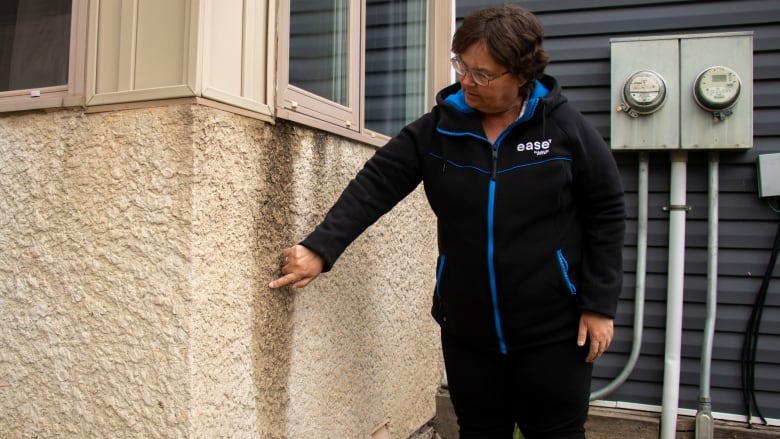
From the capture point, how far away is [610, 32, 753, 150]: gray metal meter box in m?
3.16

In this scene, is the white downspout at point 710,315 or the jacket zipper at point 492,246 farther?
the white downspout at point 710,315

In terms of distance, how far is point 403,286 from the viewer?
284cm

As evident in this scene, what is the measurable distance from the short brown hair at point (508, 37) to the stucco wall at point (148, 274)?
625mm

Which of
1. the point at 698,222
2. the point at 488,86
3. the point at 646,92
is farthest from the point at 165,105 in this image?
the point at 698,222

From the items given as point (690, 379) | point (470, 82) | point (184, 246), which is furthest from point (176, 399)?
point (690, 379)

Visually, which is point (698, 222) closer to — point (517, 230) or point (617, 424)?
point (617, 424)

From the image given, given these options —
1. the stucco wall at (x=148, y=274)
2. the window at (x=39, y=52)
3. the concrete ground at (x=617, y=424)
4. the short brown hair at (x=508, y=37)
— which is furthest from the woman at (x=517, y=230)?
the concrete ground at (x=617, y=424)

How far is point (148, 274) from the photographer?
1.63 m

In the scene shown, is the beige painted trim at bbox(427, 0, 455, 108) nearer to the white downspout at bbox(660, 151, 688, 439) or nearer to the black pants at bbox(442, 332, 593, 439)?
the white downspout at bbox(660, 151, 688, 439)

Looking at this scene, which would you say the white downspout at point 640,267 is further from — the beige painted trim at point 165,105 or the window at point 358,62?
the beige painted trim at point 165,105

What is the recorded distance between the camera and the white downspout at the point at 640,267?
329 centimetres

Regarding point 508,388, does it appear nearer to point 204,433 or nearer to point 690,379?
point 204,433

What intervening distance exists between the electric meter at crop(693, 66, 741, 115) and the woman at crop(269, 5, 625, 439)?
1.62 metres

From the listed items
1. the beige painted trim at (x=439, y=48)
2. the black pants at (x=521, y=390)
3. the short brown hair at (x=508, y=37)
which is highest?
the beige painted trim at (x=439, y=48)
